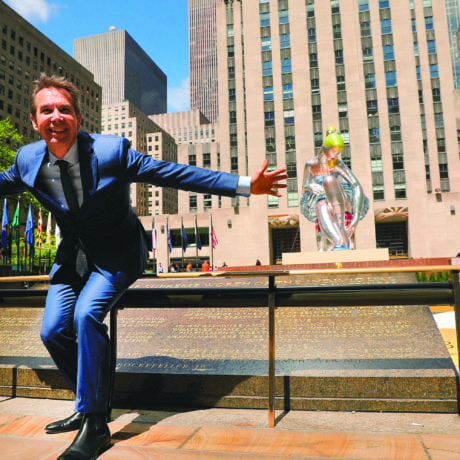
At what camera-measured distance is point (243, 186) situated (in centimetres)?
275

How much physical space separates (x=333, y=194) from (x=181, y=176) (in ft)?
49.1

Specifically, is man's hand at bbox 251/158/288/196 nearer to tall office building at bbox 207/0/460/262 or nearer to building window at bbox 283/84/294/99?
tall office building at bbox 207/0/460/262

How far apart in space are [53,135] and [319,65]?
5355 cm

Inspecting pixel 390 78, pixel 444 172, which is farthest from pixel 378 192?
pixel 390 78

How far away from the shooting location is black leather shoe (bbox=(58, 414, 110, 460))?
7.53ft

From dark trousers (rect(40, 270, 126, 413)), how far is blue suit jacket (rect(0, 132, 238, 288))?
13cm

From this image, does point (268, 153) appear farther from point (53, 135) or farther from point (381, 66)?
point (53, 135)

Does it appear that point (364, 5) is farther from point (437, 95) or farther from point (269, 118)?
point (269, 118)

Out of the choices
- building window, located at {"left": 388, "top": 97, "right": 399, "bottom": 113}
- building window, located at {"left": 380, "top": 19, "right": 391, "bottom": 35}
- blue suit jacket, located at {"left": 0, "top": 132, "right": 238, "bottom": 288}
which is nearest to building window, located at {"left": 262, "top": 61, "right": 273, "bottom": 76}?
building window, located at {"left": 380, "top": 19, "right": 391, "bottom": 35}

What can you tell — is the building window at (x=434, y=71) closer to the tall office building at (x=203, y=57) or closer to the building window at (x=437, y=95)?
the building window at (x=437, y=95)

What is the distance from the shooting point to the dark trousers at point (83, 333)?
8.48 feet

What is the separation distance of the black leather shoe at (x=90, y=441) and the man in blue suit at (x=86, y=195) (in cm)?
13

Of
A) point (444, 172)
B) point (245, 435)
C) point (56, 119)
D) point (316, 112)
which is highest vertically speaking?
point (316, 112)

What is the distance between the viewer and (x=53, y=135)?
2.78m
